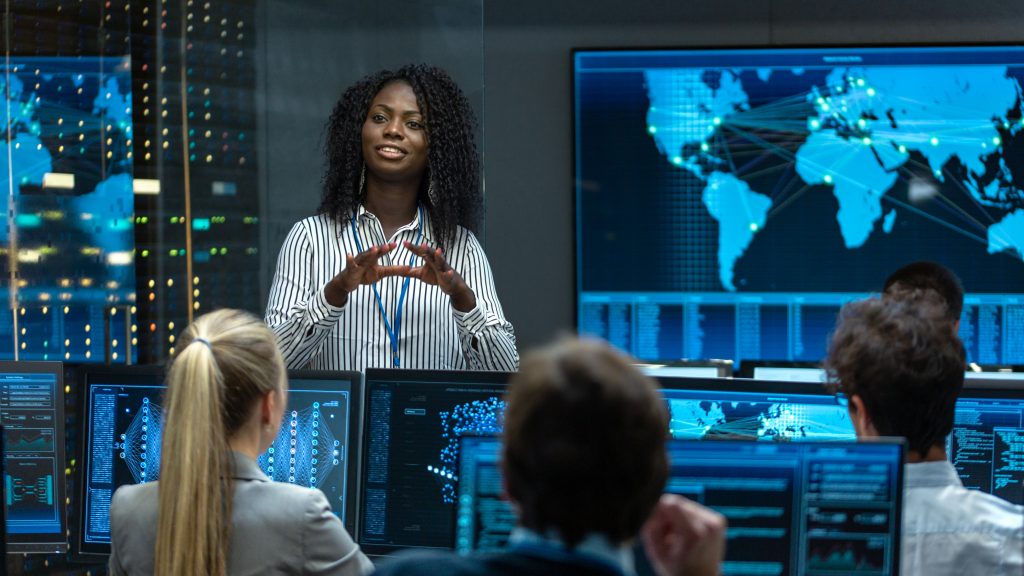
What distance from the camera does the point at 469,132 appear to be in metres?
3.18

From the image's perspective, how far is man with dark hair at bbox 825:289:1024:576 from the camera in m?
1.71

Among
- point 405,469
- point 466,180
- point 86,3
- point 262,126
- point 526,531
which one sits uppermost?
point 86,3

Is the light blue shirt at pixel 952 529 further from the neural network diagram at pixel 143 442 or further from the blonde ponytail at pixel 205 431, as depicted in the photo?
the neural network diagram at pixel 143 442

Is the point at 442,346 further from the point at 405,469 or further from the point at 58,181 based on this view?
the point at 58,181

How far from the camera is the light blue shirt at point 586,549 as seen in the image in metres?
1.06

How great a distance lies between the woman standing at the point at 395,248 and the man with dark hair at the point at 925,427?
1.03m

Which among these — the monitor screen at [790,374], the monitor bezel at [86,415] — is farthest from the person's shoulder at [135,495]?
the monitor screen at [790,374]

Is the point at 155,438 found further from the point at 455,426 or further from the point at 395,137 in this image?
the point at 395,137

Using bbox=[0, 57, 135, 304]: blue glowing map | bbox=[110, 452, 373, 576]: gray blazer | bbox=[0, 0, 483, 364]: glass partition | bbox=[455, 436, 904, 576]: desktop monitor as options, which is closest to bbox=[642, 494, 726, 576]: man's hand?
bbox=[455, 436, 904, 576]: desktop monitor

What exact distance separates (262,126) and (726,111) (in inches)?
71.4

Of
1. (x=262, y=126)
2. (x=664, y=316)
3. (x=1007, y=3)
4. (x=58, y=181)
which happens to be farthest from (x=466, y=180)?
(x=1007, y=3)

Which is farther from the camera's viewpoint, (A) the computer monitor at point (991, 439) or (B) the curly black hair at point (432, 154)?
(B) the curly black hair at point (432, 154)

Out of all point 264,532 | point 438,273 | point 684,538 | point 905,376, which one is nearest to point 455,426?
point 438,273

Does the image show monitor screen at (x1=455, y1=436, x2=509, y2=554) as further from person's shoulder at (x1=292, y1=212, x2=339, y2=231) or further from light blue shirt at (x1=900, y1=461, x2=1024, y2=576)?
person's shoulder at (x1=292, y1=212, x2=339, y2=231)
